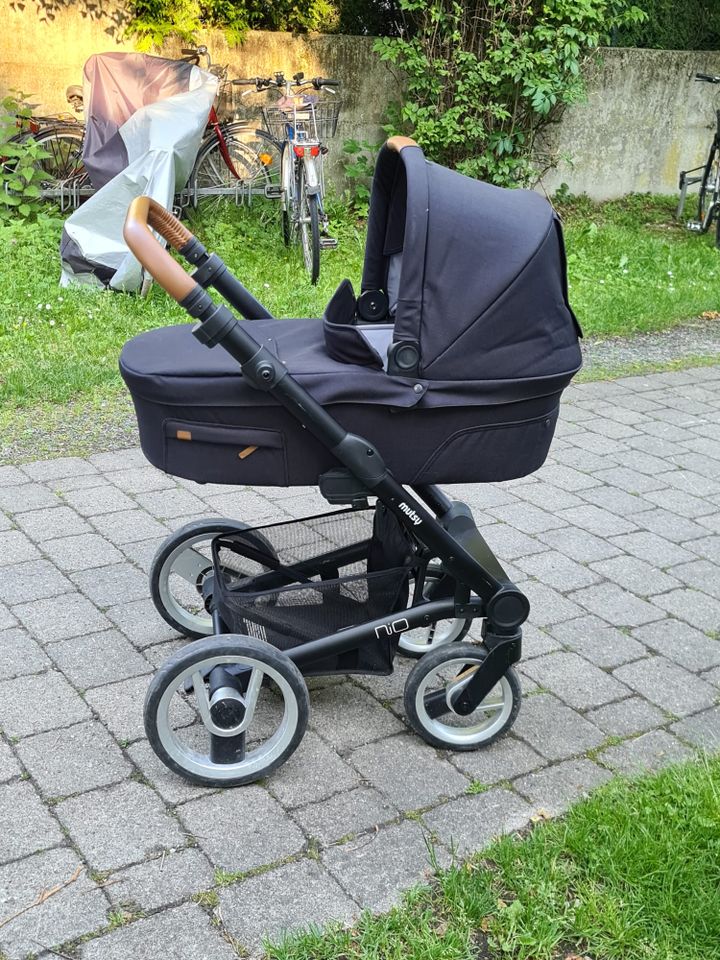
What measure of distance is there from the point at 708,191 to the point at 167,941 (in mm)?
10338

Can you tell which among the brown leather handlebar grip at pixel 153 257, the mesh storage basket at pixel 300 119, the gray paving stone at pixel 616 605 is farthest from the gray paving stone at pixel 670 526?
the mesh storage basket at pixel 300 119

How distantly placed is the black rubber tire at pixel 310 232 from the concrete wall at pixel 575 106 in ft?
5.47

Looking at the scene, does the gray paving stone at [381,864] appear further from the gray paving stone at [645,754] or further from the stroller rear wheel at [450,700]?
the gray paving stone at [645,754]

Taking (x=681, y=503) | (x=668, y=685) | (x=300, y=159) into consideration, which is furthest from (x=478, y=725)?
(x=300, y=159)

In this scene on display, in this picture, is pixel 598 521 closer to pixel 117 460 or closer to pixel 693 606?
pixel 693 606

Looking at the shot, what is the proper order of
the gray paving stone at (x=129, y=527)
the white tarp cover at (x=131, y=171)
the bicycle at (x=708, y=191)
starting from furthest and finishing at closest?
the bicycle at (x=708, y=191), the white tarp cover at (x=131, y=171), the gray paving stone at (x=129, y=527)

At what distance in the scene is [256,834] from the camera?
273 centimetres

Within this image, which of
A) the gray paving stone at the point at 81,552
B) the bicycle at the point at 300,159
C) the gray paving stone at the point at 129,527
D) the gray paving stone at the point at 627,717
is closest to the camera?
the gray paving stone at the point at 627,717

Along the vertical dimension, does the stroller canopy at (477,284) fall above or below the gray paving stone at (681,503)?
above

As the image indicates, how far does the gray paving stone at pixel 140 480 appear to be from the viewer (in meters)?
4.84

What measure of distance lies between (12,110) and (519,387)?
708cm

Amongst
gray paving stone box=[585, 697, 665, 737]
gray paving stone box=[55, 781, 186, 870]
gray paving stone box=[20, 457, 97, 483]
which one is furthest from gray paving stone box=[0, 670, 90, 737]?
gray paving stone box=[20, 457, 97, 483]

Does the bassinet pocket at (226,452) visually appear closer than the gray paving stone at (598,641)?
Yes

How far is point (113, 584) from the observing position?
13.1 feet
